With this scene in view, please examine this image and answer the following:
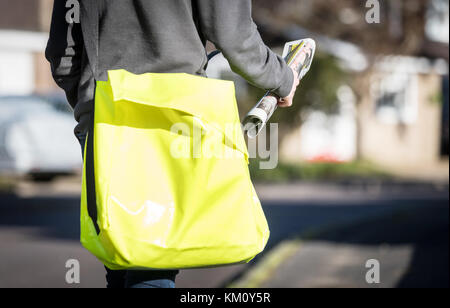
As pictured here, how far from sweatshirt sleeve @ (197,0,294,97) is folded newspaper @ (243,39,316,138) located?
61 millimetres

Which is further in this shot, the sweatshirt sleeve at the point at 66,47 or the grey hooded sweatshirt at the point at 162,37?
the sweatshirt sleeve at the point at 66,47

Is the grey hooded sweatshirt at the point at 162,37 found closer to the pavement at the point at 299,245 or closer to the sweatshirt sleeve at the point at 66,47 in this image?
the sweatshirt sleeve at the point at 66,47

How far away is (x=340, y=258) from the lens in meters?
5.79

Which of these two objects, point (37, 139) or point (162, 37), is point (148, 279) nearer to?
point (162, 37)

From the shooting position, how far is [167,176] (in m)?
1.76

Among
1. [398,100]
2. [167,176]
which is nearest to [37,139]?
[167,176]

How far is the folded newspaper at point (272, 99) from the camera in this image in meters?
1.93

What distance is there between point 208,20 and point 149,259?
0.70m

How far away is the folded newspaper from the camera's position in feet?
6.32

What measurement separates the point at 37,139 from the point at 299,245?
553 centimetres

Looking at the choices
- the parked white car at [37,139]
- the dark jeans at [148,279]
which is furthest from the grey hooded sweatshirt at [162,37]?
the parked white car at [37,139]

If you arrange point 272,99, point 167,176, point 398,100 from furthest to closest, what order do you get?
point 398,100, point 272,99, point 167,176

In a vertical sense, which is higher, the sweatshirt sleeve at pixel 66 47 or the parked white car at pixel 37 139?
the sweatshirt sleeve at pixel 66 47

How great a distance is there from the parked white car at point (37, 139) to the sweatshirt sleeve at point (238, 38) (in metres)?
8.47
